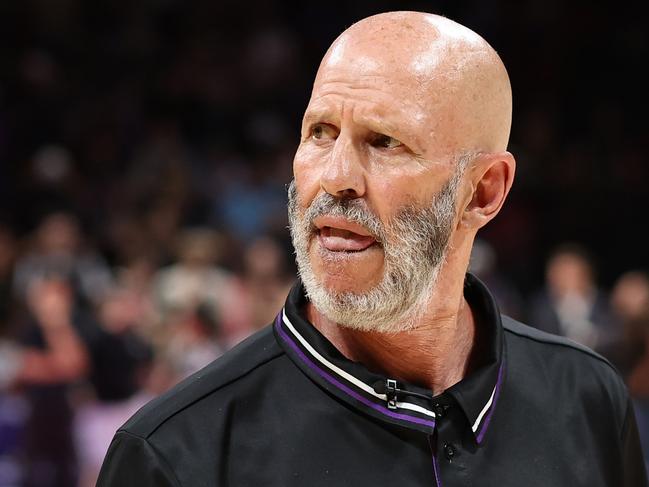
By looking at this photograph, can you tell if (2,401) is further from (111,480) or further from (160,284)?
(111,480)

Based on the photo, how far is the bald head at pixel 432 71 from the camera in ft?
5.93

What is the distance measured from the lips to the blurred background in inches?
141

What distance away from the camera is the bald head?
181 centimetres

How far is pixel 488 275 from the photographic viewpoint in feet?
23.7

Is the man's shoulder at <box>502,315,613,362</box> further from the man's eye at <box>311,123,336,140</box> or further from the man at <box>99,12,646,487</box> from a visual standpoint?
the man's eye at <box>311,123,336,140</box>

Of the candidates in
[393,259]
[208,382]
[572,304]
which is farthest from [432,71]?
[572,304]

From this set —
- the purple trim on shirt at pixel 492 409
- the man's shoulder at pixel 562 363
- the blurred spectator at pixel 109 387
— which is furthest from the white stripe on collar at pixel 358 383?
the blurred spectator at pixel 109 387

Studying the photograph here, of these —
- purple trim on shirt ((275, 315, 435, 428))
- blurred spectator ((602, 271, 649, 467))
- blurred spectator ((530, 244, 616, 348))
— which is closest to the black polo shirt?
purple trim on shirt ((275, 315, 435, 428))

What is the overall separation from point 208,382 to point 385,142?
49cm

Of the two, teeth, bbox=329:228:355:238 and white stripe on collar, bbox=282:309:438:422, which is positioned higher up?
teeth, bbox=329:228:355:238

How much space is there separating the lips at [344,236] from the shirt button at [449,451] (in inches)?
14.4

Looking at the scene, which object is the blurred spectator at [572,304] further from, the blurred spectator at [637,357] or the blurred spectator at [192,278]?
the blurred spectator at [192,278]

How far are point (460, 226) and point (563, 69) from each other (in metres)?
7.61

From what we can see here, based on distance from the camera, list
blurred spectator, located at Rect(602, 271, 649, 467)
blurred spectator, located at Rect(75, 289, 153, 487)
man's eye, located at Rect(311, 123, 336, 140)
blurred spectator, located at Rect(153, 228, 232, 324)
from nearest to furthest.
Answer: man's eye, located at Rect(311, 123, 336, 140), blurred spectator, located at Rect(602, 271, 649, 467), blurred spectator, located at Rect(75, 289, 153, 487), blurred spectator, located at Rect(153, 228, 232, 324)
